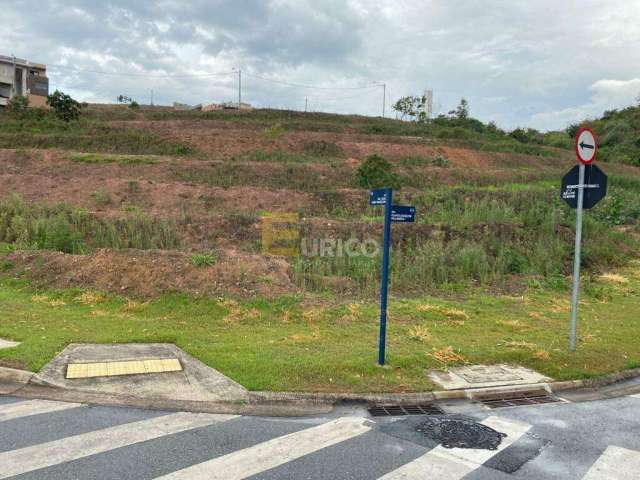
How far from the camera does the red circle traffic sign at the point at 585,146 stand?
23.8 feet

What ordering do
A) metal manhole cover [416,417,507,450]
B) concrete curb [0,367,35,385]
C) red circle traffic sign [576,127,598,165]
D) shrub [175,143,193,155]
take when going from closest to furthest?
metal manhole cover [416,417,507,450], concrete curb [0,367,35,385], red circle traffic sign [576,127,598,165], shrub [175,143,193,155]

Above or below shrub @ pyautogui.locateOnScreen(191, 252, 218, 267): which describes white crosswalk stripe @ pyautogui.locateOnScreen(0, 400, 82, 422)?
below

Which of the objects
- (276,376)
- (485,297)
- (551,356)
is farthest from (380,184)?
(276,376)

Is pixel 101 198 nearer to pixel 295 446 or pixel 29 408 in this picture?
pixel 29 408

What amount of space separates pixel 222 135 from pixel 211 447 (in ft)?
101

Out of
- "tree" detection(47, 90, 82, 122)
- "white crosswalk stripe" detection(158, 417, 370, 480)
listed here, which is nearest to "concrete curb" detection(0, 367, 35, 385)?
"white crosswalk stripe" detection(158, 417, 370, 480)

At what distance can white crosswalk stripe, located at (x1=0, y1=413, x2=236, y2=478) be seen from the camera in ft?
13.5

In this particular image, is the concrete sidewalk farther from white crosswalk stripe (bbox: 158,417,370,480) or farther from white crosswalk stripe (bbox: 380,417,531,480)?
white crosswalk stripe (bbox: 380,417,531,480)

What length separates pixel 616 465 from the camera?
4.45m

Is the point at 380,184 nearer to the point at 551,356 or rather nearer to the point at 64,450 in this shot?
the point at 551,356

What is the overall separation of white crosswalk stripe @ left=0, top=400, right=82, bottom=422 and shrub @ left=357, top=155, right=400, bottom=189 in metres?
17.7

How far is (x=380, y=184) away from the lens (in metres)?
22.0

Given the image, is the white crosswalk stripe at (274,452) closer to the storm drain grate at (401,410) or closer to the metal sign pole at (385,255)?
the storm drain grate at (401,410)


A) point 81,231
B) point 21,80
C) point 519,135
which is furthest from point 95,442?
point 21,80
